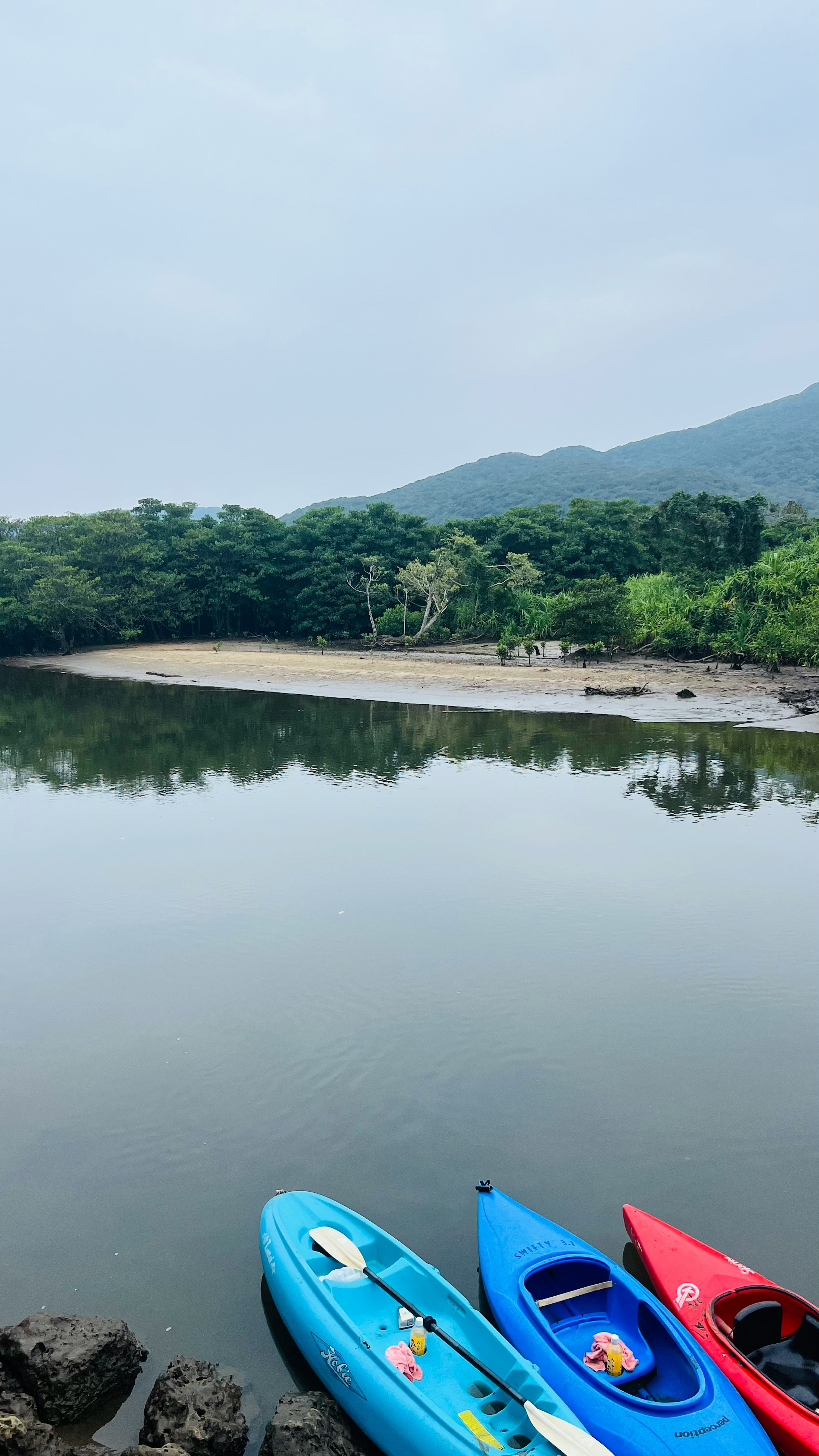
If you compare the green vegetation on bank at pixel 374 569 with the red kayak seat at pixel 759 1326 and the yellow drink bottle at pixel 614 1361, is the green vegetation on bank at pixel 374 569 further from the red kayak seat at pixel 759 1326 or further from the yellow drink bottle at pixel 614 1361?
the yellow drink bottle at pixel 614 1361

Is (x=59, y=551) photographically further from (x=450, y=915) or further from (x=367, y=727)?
(x=450, y=915)

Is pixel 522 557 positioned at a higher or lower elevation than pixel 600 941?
higher

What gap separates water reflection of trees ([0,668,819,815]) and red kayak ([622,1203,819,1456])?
10.8m

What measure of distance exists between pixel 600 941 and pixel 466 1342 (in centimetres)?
597

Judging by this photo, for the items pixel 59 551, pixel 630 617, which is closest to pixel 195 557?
pixel 59 551

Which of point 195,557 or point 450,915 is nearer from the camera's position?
point 450,915

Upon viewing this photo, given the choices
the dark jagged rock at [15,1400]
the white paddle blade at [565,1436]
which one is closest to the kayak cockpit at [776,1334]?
the white paddle blade at [565,1436]

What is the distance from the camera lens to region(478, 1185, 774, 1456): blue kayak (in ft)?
12.6

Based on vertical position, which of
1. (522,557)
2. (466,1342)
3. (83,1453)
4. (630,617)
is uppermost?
(522,557)

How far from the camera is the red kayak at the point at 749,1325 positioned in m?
3.97

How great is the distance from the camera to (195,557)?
2170 inches

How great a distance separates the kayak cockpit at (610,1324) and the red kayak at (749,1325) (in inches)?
7.5

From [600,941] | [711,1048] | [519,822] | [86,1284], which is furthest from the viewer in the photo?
[519,822]

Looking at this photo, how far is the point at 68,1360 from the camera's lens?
432cm
